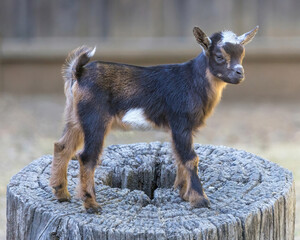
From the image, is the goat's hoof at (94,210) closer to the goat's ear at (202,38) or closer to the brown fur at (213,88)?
the brown fur at (213,88)

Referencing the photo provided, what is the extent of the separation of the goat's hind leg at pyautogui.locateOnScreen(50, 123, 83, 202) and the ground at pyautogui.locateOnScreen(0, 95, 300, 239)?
269cm

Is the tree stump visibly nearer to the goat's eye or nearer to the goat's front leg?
the goat's front leg

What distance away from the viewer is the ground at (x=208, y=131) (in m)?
6.64

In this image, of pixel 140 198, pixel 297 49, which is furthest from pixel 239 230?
pixel 297 49

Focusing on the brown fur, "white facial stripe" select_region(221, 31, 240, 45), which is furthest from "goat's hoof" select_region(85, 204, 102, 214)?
"white facial stripe" select_region(221, 31, 240, 45)

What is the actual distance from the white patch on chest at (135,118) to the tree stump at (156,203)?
1.51 feet

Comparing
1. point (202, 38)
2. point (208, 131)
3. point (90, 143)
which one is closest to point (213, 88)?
point (202, 38)

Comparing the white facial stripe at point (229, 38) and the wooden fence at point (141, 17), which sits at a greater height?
the white facial stripe at point (229, 38)

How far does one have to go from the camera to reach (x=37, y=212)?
3033 millimetres

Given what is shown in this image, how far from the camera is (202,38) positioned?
300cm

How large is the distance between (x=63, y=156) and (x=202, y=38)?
41.7 inches

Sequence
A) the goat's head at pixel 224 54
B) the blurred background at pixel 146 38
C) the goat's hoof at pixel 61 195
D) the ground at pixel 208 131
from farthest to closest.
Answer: the blurred background at pixel 146 38
the ground at pixel 208 131
the goat's hoof at pixel 61 195
the goat's head at pixel 224 54

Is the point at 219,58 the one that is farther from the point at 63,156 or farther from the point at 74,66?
the point at 63,156

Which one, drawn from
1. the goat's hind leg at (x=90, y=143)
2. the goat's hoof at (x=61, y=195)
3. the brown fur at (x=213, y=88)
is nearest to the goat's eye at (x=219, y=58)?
the brown fur at (x=213, y=88)
